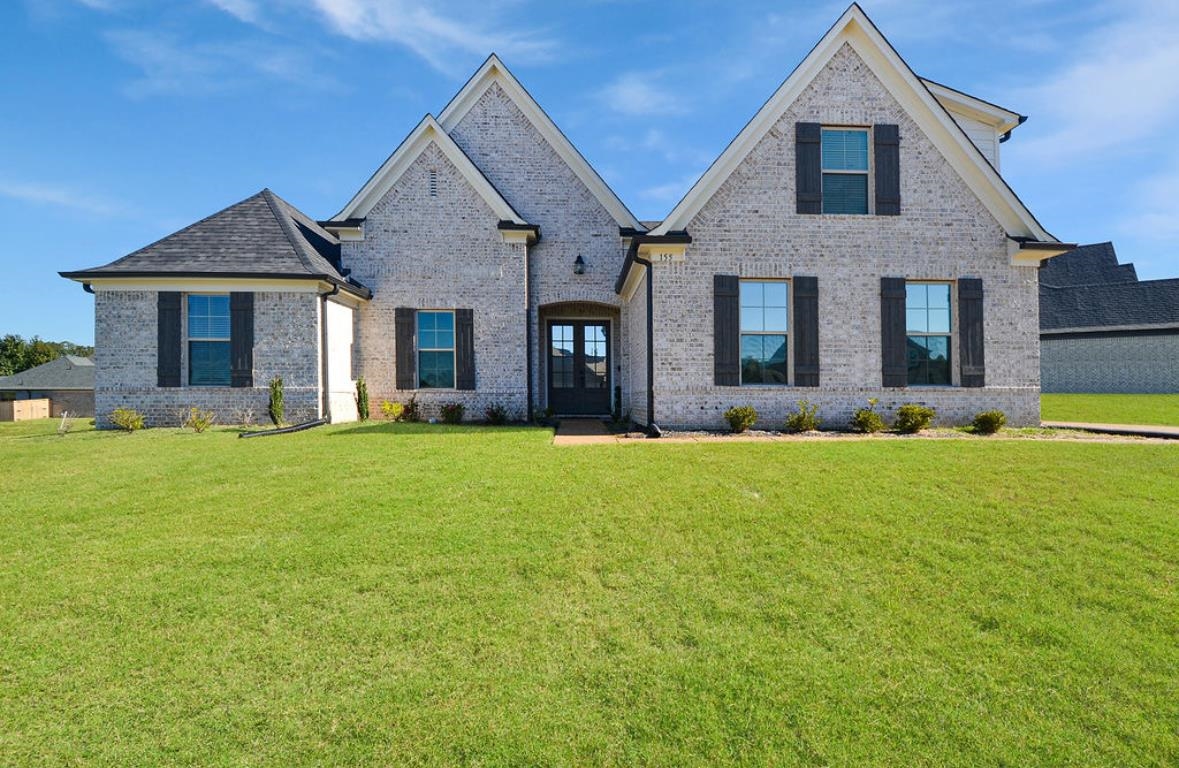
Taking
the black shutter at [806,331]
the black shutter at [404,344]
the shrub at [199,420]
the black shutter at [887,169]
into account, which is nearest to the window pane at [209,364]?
the shrub at [199,420]

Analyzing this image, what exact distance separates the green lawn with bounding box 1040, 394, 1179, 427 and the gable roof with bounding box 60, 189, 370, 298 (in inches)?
702

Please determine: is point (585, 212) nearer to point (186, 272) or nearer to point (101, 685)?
point (186, 272)

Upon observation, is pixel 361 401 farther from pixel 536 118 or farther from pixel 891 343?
pixel 891 343

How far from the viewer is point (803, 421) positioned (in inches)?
402

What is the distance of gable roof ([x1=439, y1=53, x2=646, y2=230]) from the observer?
575 inches

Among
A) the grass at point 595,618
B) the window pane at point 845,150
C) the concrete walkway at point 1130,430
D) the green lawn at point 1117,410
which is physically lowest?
the grass at point 595,618

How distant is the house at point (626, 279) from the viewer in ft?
34.4

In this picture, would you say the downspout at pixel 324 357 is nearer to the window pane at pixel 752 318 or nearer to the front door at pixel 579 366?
the front door at pixel 579 366

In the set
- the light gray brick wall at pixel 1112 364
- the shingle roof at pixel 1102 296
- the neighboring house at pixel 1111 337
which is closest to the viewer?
the light gray brick wall at pixel 1112 364

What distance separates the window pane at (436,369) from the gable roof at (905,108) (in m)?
6.28

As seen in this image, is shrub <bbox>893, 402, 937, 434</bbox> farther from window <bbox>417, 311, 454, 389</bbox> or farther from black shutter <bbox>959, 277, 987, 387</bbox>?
window <bbox>417, 311, 454, 389</bbox>

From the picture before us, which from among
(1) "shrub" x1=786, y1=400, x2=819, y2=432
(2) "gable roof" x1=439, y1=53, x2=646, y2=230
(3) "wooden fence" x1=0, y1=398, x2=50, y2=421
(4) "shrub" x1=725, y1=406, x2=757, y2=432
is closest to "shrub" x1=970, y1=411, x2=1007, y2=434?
(1) "shrub" x1=786, y1=400, x2=819, y2=432

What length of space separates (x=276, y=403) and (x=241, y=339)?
1633 mm

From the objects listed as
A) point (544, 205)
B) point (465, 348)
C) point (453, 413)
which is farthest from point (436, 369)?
point (544, 205)
